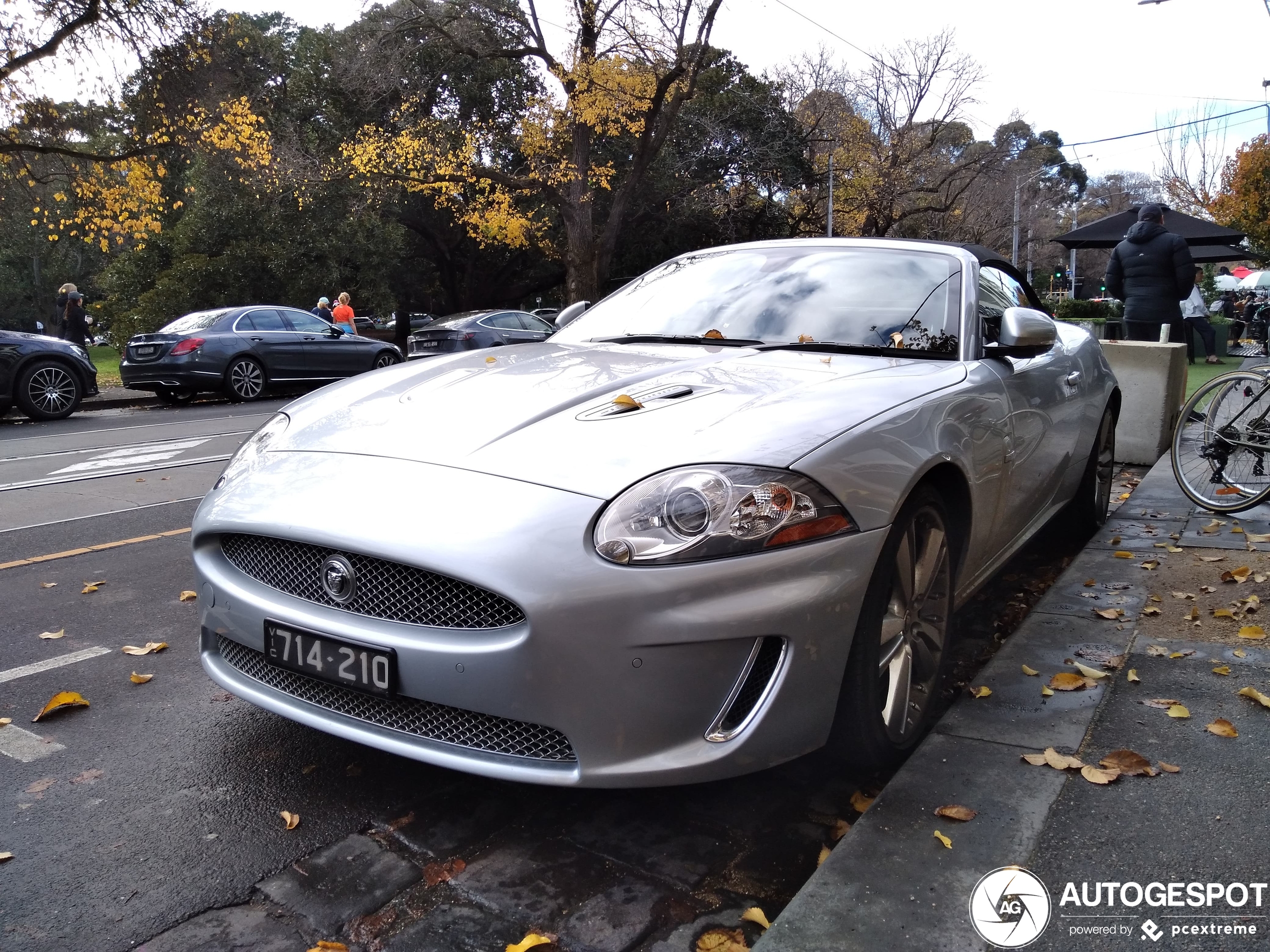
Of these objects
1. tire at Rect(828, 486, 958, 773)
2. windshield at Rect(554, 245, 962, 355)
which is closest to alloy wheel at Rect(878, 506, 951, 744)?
tire at Rect(828, 486, 958, 773)

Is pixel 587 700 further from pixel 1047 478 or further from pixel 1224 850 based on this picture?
pixel 1047 478

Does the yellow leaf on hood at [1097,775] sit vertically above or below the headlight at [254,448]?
below

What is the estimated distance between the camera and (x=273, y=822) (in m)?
2.61

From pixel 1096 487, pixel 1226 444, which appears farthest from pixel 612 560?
pixel 1226 444

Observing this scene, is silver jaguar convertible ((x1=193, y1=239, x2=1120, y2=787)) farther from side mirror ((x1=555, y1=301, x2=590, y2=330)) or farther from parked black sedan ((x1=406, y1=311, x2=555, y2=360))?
parked black sedan ((x1=406, y1=311, x2=555, y2=360))

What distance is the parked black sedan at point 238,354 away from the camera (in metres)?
15.0

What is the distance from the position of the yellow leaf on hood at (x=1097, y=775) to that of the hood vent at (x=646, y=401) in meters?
1.36

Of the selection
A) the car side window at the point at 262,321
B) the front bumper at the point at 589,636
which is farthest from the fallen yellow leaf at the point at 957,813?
the car side window at the point at 262,321

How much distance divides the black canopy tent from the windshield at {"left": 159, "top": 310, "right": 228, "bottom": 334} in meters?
12.4

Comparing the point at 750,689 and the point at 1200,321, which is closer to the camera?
the point at 750,689

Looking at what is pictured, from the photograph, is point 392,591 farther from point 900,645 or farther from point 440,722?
point 900,645

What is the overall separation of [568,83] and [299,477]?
829 inches

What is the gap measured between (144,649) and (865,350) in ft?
9.35

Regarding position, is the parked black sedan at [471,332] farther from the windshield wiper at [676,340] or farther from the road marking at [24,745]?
the road marking at [24,745]
